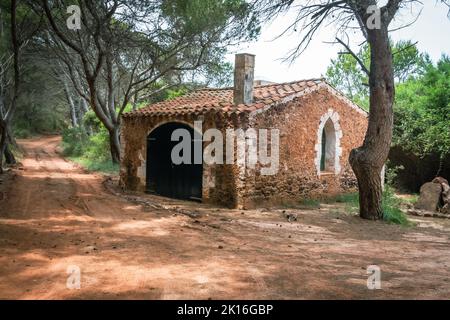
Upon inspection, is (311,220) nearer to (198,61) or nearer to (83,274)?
(83,274)

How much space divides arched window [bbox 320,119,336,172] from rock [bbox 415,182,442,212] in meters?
2.89

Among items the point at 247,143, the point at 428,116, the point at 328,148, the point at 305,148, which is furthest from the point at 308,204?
the point at 428,116

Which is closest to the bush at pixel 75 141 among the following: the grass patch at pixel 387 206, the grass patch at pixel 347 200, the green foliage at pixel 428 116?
the grass patch at pixel 347 200

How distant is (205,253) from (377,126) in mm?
6048

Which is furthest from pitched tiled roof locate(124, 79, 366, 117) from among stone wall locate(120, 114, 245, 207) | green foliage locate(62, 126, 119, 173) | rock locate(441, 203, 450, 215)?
green foliage locate(62, 126, 119, 173)

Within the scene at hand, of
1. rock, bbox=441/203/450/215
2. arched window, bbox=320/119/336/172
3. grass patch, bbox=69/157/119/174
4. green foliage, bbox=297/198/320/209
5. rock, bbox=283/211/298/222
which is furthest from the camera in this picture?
grass patch, bbox=69/157/119/174

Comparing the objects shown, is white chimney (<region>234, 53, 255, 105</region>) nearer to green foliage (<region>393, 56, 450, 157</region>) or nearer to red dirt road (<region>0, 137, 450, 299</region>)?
red dirt road (<region>0, 137, 450, 299</region>)

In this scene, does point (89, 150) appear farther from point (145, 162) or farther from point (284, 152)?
point (284, 152)

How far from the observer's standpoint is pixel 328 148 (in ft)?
46.5

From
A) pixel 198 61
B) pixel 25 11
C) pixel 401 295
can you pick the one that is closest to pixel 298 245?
pixel 401 295

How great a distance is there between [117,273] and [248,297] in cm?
→ 173

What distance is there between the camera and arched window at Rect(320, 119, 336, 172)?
1397cm

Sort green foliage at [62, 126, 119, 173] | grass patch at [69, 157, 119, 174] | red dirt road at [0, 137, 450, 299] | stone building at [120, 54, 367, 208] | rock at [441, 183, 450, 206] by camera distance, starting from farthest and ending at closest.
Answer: green foliage at [62, 126, 119, 173]
grass patch at [69, 157, 119, 174]
rock at [441, 183, 450, 206]
stone building at [120, 54, 367, 208]
red dirt road at [0, 137, 450, 299]
